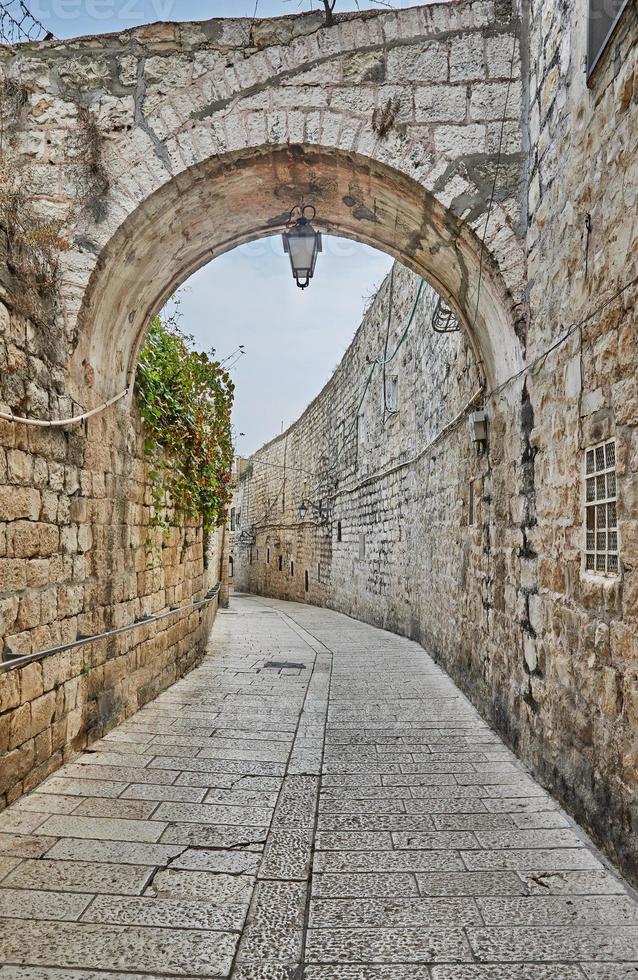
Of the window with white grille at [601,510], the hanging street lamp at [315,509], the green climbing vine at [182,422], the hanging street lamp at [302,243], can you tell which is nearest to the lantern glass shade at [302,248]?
the hanging street lamp at [302,243]

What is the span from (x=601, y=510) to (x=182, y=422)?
441 cm

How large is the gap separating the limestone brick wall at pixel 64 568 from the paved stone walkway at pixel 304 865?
27 centimetres

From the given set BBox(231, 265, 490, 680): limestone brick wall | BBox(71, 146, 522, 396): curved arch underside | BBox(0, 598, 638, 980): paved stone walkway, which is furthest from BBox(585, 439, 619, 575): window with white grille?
BBox(231, 265, 490, 680): limestone brick wall

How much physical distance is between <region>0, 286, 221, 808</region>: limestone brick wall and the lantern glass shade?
1674 mm

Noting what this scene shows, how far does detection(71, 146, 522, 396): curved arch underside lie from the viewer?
418cm

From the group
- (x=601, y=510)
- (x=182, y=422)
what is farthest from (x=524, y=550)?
(x=182, y=422)

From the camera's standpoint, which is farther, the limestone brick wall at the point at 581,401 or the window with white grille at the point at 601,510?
the window with white grille at the point at 601,510

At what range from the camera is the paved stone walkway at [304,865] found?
6.40 feet

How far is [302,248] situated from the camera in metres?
4.91

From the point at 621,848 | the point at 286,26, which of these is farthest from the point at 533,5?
the point at 621,848

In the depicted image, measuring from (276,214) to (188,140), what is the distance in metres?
0.94

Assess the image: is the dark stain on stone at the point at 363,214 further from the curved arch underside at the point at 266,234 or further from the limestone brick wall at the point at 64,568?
the limestone brick wall at the point at 64,568

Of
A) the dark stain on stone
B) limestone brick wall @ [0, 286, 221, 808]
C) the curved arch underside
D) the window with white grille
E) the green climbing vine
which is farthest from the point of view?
the green climbing vine

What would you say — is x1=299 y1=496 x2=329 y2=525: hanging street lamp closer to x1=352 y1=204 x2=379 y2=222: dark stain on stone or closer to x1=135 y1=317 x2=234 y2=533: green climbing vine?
x1=135 y1=317 x2=234 y2=533: green climbing vine
